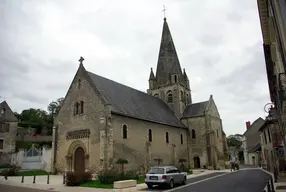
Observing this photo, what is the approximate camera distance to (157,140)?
29328mm

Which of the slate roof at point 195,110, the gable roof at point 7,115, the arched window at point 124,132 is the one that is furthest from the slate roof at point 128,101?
the gable roof at point 7,115

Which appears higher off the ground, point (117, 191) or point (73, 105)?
point (73, 105)

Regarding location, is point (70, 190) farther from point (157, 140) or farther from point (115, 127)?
point (157, 140)

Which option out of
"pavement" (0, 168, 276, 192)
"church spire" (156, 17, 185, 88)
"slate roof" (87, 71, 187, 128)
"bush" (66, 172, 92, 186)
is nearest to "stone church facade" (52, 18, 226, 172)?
"slate roof" (87, 71, 187, 128)

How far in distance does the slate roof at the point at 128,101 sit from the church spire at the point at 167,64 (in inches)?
326

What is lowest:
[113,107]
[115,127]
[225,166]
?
[225,166]

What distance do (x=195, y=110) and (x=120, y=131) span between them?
19.2 metres

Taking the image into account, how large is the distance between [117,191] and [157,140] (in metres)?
15.5

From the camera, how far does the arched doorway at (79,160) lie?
2428cm

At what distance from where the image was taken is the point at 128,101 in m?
28.7

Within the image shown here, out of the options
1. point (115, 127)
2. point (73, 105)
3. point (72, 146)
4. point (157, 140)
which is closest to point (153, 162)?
point (157, 140)

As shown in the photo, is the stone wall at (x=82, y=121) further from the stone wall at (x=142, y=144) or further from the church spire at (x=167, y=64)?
the church spire at (x=167, y=64)

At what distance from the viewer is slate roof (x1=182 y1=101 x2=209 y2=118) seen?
38656 mm

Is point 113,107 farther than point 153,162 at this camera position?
No
